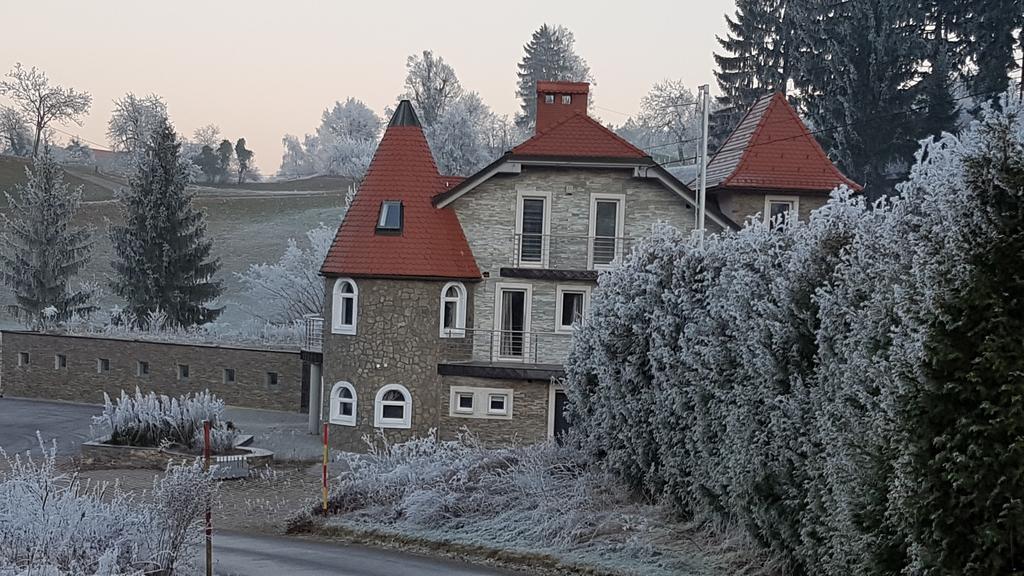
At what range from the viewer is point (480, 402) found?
99.5 feet

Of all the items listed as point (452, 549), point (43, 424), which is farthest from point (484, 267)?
point (452, 549)

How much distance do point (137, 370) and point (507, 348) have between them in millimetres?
16355

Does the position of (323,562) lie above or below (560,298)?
below

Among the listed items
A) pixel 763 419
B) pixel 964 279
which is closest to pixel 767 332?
pixel 763 419

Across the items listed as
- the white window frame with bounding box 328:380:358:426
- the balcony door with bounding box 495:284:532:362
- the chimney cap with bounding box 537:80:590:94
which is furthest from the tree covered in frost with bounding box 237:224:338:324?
the balcony door with bounding box 495:284:532:362

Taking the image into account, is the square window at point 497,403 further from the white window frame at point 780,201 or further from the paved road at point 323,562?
the paved road at point 323,562

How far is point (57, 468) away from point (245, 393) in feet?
38.7

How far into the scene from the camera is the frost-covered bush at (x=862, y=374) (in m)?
7.75

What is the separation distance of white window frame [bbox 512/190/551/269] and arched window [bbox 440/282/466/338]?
71.6 inches

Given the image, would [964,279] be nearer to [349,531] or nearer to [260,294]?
[349,531]

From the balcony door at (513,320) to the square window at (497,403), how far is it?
3.85ft

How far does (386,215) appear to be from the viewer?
30797mm

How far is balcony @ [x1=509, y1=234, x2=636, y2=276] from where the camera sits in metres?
30.9

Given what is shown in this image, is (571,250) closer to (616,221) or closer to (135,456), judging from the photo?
(616,221)
